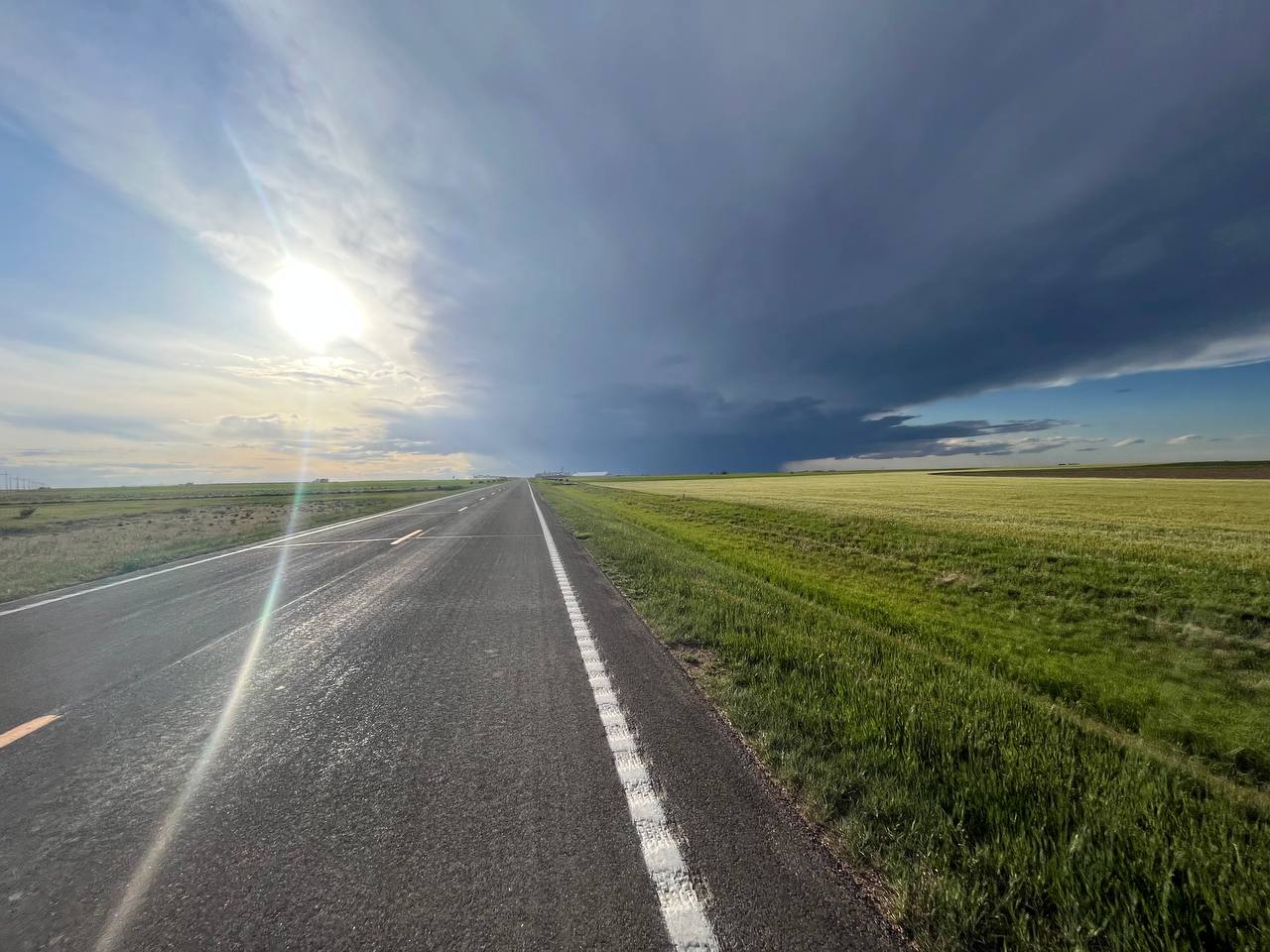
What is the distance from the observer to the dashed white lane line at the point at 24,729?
3459 mm

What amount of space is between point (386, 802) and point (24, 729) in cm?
303

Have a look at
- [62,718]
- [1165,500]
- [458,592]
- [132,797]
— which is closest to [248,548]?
[458,592]

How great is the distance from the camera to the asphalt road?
2.03m

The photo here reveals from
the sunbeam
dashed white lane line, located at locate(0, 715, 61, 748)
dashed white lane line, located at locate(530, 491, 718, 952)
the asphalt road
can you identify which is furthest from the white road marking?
dashed white lane line, located at locate(530, 491, 718, 952)

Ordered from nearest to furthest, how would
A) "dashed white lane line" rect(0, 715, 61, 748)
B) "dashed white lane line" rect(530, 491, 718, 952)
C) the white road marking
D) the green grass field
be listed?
1. "dashed white lane line" rect(530, 491, 718, 952)
2. the green grass field
3. "dashed white lane line" rect(0, 715, 61, 748)
4. the white road marking

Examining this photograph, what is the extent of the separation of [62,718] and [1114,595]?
13391 mm

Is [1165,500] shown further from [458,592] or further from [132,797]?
[132,797]

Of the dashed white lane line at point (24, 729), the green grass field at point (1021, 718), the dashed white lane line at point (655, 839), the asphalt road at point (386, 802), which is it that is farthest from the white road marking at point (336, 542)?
the dashed white lane line at point (655, 839)

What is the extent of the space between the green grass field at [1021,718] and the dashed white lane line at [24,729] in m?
4.98

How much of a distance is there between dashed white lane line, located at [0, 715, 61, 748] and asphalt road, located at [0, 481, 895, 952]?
102mm

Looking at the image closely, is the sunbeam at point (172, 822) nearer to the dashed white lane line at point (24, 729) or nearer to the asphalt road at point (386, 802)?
the asphalt road at point (386, 802)

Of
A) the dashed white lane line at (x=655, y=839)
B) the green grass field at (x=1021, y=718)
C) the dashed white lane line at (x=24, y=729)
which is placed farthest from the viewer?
the dashed white lane line at (x=24, y=729)

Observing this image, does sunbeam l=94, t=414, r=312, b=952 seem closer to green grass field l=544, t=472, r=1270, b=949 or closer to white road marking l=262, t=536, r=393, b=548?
green grass field l=544, t=472, r=1270, b=949

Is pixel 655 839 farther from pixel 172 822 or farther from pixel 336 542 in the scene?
→ pixel 336 542
